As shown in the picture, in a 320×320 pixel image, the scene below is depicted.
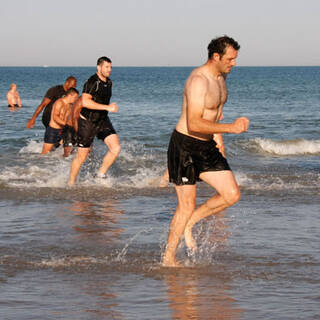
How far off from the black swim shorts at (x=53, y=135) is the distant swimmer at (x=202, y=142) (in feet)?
24.4

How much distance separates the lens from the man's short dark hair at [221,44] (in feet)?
18.6

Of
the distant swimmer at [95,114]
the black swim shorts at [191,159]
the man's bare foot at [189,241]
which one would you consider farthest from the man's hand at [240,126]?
the distant swimmer at [95,114]

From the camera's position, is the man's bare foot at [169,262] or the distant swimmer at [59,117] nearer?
the man's bare foot at [169,262]

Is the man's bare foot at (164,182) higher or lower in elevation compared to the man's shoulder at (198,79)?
lower

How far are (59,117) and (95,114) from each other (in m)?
3.17

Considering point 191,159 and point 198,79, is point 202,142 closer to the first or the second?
point 191,159

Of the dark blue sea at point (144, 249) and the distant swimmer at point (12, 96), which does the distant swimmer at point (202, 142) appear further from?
the distant swimmer at point (12, 96)

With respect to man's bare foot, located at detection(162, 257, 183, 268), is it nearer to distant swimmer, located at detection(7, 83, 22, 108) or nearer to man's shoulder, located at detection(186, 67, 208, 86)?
man's shoulder, located at detection(186, 67, 208, 86)

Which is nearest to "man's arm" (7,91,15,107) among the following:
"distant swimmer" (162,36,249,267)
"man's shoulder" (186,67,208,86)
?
"distant swimmer" (162,36,249,267)

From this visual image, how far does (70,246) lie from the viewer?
279 inches

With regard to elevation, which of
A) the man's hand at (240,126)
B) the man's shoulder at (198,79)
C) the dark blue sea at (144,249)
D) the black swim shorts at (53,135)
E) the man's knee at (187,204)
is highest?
the man's shoulder at (198,79)

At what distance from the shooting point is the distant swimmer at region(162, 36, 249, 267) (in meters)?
5.69

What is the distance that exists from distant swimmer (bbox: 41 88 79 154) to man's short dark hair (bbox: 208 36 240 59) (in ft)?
23.6

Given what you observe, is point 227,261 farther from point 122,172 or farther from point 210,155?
point 122,172
